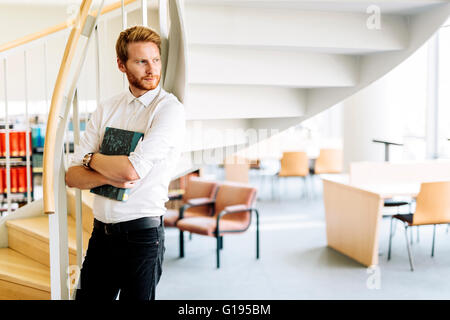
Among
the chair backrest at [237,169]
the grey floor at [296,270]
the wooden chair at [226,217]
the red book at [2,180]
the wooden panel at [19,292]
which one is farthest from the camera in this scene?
the chair backrest at [237,169]

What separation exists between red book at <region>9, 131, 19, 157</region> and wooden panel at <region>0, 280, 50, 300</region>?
2.56 metres

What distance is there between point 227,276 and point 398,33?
8.21 ft

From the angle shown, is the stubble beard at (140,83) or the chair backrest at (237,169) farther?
the chair backrest at (237,169)

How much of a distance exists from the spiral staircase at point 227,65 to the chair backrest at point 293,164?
368 cm

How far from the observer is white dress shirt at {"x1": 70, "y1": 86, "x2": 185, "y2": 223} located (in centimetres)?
179

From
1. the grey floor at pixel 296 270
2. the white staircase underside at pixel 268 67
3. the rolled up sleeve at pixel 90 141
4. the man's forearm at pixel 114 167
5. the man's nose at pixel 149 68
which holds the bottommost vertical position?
the grey floor at pixel 296 270

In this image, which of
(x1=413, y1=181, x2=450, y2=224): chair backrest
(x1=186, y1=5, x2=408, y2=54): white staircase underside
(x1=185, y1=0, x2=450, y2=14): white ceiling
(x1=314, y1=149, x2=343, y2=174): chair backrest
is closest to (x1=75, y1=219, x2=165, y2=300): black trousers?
(x1=186, y1=5, x2=408, y2=54): white staircase underside

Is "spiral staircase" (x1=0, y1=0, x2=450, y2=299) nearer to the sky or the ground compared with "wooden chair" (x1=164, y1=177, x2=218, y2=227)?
nearer to the sky

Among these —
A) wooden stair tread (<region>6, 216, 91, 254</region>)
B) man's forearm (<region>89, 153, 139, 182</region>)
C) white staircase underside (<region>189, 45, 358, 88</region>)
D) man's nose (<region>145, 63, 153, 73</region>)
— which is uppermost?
white staircase underside (<region>189, 45, 358, 88</region>)

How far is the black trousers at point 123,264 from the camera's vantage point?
1.86 metres

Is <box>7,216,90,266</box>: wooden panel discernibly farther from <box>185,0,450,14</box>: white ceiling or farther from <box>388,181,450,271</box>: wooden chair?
<box>388,181,450,271</box>: wooden chair

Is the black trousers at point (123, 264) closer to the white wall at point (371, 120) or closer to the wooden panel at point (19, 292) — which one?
the wooden panel at point (19, 292)

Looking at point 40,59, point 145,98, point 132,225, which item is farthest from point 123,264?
point 40,59

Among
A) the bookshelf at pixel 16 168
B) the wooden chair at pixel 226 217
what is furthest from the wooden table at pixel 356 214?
the bookshelf at pixel 16 168
